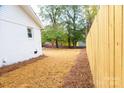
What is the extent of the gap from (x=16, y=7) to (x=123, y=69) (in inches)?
303

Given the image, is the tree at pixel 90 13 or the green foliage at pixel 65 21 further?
the green foliage at pixel 65 21

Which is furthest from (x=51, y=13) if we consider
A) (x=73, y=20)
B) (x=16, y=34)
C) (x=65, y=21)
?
(x=16, y=34)

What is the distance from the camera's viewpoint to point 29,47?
9.78 metres

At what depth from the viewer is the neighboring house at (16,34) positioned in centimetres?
695

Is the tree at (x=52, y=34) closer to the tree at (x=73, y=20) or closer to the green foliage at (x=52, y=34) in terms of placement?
the green foliage at (x=52, y=34)

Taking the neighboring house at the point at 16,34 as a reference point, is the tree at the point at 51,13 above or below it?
above

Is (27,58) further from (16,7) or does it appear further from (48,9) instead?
(48,9)

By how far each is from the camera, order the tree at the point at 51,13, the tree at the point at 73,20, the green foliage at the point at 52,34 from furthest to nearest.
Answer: the tree at the point at 73,20, the tree at the point at 51,13, the green foliage at the point at 52,34

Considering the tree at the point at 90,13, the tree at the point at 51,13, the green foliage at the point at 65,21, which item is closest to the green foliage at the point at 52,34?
the green foliage at the point at 65,21

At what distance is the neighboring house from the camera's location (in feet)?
22.8

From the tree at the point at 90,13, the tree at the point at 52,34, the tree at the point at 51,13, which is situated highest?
the tree at the point at 51,13

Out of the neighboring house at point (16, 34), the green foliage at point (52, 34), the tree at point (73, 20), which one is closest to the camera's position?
the neighboring house at point (16, 34)

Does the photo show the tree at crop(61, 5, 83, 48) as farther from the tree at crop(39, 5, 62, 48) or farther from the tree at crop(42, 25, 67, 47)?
the tree at crop(42, 25, 67, 47)

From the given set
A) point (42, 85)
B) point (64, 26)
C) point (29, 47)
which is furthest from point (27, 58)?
point (64, 26)
